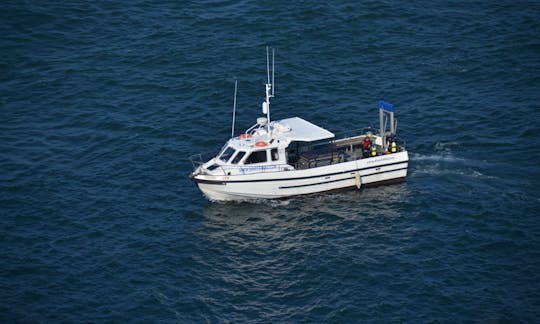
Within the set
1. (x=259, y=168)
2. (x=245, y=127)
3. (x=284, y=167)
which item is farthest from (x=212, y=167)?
(x=245, y=127)

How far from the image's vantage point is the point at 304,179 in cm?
6475

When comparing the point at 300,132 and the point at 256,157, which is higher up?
the point at 300,132

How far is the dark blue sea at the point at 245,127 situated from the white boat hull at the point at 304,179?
1.02 m

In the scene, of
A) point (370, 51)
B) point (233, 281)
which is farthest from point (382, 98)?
point (233, 281)

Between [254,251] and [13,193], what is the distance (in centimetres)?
2046

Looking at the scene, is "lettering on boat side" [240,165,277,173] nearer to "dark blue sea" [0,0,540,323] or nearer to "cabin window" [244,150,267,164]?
"cabin window" [244,150,267,164]

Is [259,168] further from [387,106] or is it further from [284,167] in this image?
[387,106]

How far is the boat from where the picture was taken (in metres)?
64.2

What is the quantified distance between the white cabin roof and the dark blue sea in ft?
15.7

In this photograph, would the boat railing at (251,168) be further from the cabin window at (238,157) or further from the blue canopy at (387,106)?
the blue canopy at (387,106)

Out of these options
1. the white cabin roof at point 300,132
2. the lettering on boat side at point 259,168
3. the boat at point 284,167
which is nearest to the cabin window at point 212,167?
the boat at point 284,167

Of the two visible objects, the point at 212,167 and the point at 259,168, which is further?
the point at 212,167

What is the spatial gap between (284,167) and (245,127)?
1078 cm

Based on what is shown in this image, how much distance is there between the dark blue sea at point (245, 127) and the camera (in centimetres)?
5438
